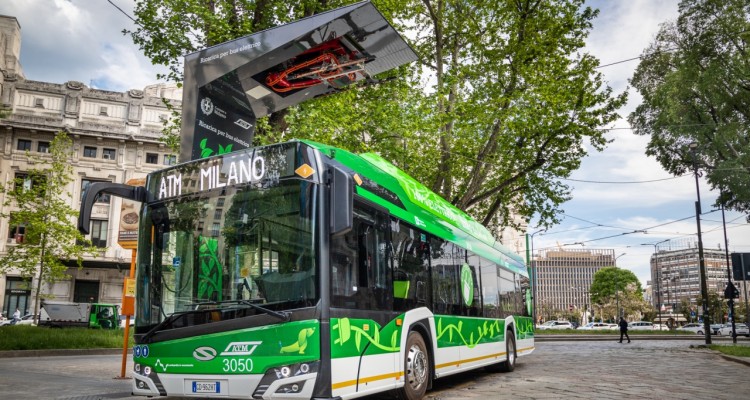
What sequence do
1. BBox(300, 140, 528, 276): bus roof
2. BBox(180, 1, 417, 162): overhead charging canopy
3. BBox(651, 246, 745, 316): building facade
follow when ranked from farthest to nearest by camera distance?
1. BBox(651, 246, 745, 316): building facade
2. BBox(180, 1, 417, 162): overhead charging canopy
3. BBox(300, 140, 528, 276): bus roof

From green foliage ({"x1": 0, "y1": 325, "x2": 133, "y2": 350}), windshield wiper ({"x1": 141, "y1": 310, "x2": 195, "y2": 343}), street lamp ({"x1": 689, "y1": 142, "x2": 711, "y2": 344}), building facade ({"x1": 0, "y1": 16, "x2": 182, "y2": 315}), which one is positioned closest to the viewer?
windshield wiper ({"x1": 141, "y1": 310, "x2": 195, "y2": 343})

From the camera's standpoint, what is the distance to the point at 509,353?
1332cm

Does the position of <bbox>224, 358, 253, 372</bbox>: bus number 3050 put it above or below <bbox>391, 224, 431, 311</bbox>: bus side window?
below

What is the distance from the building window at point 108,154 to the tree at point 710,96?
36.6 m

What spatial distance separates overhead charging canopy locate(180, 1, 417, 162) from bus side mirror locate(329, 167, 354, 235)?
354 cm

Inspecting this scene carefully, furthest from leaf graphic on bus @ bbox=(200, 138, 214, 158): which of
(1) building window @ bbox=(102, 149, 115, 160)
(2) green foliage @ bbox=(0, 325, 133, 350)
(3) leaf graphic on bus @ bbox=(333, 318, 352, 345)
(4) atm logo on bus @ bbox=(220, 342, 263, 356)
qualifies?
(1) building window @ bbox=(102, 149, 115, 160)

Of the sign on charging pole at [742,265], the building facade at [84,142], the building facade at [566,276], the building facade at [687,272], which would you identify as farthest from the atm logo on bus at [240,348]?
the building facade at [566,276]

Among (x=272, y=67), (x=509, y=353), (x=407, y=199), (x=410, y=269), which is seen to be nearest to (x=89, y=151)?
(x=272, y=67)

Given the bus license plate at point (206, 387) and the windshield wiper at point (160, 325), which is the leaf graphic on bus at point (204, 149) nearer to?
the windshield wiper at point (160, 325)

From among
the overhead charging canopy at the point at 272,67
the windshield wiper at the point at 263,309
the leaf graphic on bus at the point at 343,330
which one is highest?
the overhead charging canopy at the point at 272,67

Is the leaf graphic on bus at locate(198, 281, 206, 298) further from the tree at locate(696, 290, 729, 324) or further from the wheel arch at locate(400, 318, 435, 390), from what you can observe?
the tree at locate(696, 290, 729, 324)

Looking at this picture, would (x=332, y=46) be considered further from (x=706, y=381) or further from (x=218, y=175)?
(x=706, y=381)

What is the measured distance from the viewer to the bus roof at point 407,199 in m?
7.21

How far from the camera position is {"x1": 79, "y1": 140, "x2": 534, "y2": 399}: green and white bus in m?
5.91
